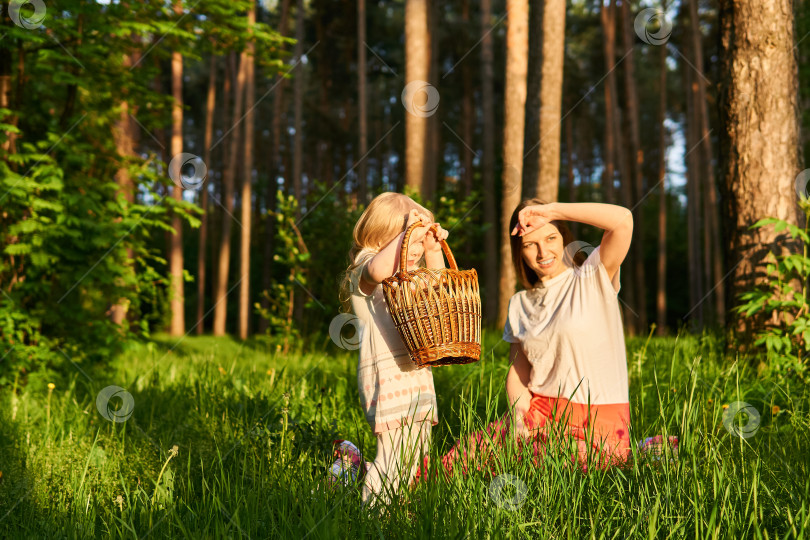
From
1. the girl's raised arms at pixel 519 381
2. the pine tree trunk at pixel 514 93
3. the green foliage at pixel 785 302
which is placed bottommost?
the girl's raised arms at pixel 519 381

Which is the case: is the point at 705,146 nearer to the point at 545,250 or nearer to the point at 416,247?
the point at 545,250

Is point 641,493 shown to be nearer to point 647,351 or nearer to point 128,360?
point 647,351

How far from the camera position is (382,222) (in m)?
2.95

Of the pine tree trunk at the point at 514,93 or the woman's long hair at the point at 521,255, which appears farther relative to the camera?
the pine tree trunk at the point at 514,93

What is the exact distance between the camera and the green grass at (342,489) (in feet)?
7.46

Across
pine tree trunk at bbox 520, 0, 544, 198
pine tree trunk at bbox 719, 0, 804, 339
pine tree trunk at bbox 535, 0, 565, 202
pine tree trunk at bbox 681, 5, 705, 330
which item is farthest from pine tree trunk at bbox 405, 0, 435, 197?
pine tree trunk at bbox 681, 5, 705, 330

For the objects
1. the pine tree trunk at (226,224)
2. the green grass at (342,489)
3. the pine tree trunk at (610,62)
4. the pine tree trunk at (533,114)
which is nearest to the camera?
the green grass at (342,489)

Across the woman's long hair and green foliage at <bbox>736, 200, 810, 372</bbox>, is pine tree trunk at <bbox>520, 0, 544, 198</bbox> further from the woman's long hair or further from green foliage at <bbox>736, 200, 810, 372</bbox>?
the woman's long hair

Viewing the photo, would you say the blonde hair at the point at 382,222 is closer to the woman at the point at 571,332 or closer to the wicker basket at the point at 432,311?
the wicker basket at the point at 432,311

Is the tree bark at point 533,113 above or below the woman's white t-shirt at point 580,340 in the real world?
above

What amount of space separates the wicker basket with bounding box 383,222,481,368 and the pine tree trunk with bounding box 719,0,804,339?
9.84 ft

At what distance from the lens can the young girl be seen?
2.78 m

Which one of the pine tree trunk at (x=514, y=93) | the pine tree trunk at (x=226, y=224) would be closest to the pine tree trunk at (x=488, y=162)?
the pine tree trunk at (x=514, y=93)

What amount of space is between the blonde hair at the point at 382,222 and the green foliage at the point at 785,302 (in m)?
2.59
